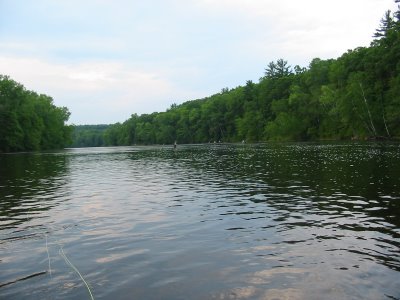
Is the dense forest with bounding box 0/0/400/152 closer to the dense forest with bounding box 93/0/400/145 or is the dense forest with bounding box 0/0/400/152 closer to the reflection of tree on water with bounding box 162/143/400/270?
the dense forest with bounding box 93/0/400/145

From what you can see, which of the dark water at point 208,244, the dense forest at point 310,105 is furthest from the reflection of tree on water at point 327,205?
the dense forest at point 310,105

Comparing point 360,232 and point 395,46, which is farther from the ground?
point 395,46

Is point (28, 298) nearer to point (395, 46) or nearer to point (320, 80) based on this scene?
point (395, 46)

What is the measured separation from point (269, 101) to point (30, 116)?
10146 cm

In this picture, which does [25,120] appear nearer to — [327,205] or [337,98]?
[337,98]

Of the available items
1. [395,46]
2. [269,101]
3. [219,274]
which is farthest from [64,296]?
[269,101]

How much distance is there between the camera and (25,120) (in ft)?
417

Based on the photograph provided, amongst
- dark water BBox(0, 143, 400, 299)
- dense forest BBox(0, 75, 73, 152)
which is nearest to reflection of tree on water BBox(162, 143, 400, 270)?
dark water BBox(0, 143, 400, 299)

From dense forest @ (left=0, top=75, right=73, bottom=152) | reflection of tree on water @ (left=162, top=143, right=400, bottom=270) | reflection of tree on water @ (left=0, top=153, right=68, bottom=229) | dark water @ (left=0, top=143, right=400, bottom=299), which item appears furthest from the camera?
dense forest @ (left=0, top=75, right=73, bottom=152)

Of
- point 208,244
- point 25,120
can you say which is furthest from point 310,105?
point 208,244

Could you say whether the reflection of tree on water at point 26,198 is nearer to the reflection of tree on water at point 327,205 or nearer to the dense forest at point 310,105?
the reflection of tree on water at point 327,205

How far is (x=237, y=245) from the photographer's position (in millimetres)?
12141

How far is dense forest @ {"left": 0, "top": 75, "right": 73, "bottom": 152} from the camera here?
117688mm

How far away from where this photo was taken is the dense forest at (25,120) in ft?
Answer: 386
